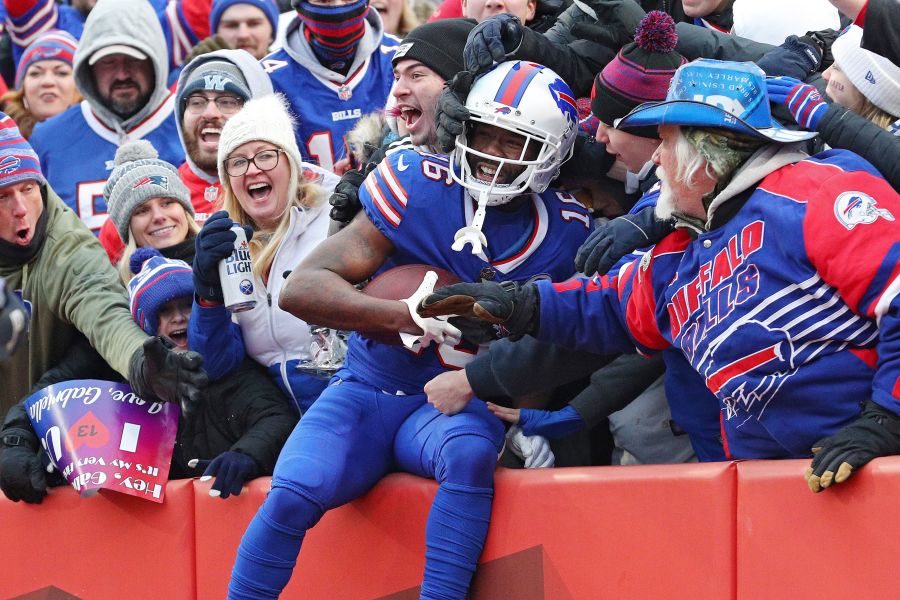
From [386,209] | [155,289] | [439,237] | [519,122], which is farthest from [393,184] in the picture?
[155,289]

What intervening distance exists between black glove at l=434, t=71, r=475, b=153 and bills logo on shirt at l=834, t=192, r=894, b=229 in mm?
1478

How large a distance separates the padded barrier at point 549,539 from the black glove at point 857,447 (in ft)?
0.14

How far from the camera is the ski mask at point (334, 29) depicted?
6.76m

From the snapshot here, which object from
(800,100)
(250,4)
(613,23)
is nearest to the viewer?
(800,100)

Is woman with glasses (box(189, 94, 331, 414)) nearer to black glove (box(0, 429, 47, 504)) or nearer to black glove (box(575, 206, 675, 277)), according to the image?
black glove (box(0, 429, 47, 504))

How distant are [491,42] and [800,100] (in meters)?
1.12

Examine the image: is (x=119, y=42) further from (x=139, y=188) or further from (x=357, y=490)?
(x=357, y=490)

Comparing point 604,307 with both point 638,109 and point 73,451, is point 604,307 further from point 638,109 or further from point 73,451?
point 73,451

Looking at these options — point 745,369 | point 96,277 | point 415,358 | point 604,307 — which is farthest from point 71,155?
point 745,369

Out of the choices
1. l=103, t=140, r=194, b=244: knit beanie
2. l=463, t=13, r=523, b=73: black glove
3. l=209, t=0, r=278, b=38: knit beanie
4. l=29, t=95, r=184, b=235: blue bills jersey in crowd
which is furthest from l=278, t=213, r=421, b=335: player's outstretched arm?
l=209, t=0, r=278, b=38: knit beanie

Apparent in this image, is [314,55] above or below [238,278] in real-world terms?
below

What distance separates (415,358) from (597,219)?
2.97 feet

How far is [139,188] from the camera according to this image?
600cm

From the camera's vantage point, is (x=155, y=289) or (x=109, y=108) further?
(x=109, y=108)
